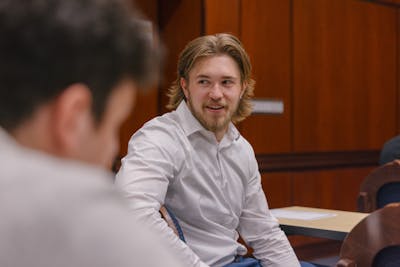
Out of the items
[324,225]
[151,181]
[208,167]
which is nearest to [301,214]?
[324,225]

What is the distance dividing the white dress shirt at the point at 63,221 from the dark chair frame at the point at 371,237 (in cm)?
127

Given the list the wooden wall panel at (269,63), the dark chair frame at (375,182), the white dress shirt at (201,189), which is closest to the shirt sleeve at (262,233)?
the white dress shirt at (201,189)

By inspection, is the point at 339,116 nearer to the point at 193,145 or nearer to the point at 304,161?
the point at 304,161

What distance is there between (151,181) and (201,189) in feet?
1.01

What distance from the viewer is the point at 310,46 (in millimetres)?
5570

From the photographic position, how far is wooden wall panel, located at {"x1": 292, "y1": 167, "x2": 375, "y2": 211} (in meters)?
5.52

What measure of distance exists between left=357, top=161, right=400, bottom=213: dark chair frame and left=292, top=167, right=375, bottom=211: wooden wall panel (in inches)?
94.5

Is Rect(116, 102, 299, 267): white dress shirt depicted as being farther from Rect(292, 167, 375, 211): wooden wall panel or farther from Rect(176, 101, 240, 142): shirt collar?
Rect(292, 167, 375, 211): wooden wall panel

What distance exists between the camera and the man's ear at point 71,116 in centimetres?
47

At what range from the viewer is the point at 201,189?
2305mm

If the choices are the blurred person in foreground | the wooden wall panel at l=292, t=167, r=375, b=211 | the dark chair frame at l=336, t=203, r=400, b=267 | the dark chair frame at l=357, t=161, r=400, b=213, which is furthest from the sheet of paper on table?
the wooden wall panel at l=292, t=167, r=375, b=211

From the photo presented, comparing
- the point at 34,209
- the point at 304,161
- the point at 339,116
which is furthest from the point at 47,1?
the point at 339,116

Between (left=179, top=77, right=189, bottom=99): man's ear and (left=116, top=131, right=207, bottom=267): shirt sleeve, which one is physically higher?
(left=179, top=77, right=189, bottom=99): man's ear

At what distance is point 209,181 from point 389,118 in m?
4.57
